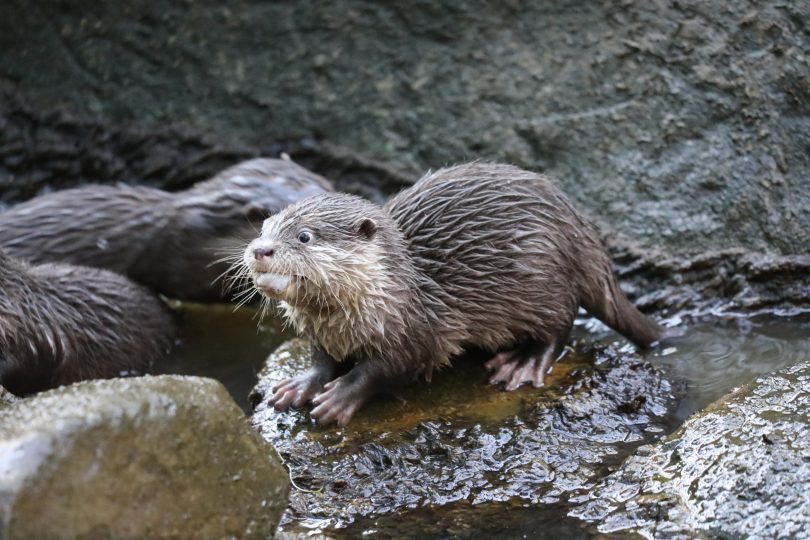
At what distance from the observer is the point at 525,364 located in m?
3.80

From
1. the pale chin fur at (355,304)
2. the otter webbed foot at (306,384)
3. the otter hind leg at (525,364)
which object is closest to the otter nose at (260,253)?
the pale chin fur at (355,304)

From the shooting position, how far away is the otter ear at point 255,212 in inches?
191

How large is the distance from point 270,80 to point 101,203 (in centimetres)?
127

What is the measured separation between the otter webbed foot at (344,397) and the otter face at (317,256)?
253 mm

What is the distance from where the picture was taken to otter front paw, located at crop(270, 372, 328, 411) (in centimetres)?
363

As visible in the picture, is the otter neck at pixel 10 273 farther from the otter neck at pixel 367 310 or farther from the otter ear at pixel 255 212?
the otter neck at pixel 367 310

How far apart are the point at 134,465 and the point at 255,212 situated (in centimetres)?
255

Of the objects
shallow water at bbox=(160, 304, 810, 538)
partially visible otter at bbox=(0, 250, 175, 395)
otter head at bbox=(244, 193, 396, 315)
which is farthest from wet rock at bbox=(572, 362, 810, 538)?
partially visible otter at bbox=(0, 250, 175, 395)

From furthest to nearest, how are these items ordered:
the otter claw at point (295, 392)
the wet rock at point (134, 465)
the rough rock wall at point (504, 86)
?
the rough rock wall at point (504, 86), the otter claw at point (295, 392), the wet rock at point (134, 465)

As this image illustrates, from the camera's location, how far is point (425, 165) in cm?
549

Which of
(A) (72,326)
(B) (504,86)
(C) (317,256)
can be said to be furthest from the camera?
(B) (504,86)

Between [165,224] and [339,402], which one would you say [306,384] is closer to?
[339,402]

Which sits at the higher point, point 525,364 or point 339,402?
point 339,402

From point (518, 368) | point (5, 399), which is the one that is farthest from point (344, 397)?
point (5, 399)
